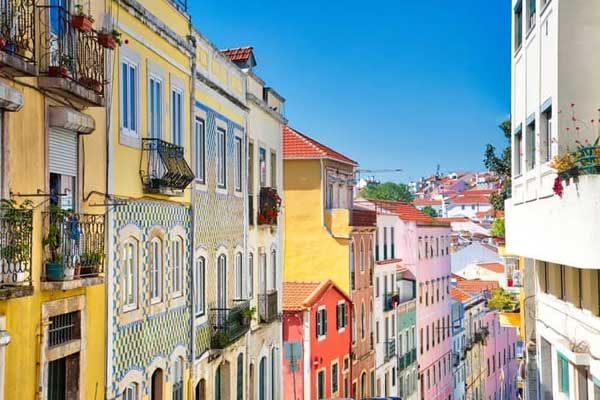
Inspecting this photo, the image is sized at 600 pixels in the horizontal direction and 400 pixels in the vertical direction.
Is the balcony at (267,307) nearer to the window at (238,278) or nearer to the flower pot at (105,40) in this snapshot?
the window at (238,278)

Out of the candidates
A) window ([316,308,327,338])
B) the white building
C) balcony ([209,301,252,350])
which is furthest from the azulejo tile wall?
window ([316,308,327,338])

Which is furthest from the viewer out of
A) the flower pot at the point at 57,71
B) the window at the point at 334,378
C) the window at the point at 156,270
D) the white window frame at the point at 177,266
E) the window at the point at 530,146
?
the window at the point at 334,378

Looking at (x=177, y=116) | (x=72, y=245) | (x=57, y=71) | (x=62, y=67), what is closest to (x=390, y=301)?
(x=177, y=116)

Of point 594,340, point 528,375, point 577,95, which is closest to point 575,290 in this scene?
point 594,340

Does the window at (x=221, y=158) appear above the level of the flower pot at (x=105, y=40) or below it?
below

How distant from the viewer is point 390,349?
4697 centimetres

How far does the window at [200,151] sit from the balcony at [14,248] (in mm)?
9389

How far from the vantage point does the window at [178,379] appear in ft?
57.9

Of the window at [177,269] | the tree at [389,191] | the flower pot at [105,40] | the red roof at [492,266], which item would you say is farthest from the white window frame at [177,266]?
the tree at [389,191]

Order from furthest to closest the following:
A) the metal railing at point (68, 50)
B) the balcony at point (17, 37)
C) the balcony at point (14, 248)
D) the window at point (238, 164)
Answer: the window at point (238, 164) → the metal railing at point (68, 50) → the balcony at point (14, 248) → the balcony at point (17, 37)

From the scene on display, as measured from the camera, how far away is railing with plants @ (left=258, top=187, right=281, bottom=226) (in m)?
25.9

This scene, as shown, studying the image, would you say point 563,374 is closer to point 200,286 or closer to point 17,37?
point 200,286

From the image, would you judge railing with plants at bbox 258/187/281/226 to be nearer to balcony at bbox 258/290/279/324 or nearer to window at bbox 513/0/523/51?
balcony at bbox 258/290/279/324

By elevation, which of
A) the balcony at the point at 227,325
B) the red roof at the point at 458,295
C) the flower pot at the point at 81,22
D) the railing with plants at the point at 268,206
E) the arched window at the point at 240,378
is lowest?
the red roof at the point at 458,295
